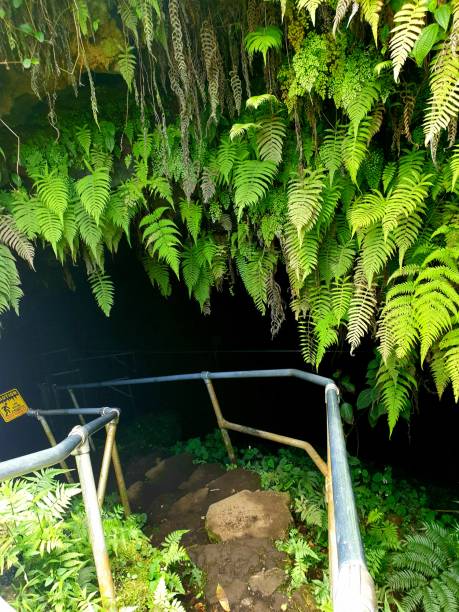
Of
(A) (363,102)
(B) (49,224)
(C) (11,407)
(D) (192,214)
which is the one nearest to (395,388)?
(A) (363,102)

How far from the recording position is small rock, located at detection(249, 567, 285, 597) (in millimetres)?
2230

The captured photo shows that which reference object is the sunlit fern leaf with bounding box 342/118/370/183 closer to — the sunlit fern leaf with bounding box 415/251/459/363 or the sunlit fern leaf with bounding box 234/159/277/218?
the sunlit fern leaf with bounding box 234/159/277/218

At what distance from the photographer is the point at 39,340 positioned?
785 centimetres

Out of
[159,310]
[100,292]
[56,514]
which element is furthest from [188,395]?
[56,514]

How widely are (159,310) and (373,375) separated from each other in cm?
552

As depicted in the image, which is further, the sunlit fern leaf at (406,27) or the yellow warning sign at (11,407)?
the yellow warning sign at (11,407)

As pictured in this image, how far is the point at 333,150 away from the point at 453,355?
1521 millimetres

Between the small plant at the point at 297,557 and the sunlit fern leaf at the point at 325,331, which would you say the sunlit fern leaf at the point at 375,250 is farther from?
the small plant at the point at 297,557

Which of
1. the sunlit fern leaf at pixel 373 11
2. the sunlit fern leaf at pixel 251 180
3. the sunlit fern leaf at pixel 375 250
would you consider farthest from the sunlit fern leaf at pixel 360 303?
the sunlit fern leaf at pixel 373 11

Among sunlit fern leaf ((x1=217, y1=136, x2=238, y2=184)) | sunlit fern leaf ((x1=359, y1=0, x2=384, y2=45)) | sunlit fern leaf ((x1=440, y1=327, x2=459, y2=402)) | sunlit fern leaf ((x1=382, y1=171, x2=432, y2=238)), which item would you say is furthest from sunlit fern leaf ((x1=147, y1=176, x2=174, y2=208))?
sunlit fern leaf ((x1=440, y1=327, x2=459, y2=402))

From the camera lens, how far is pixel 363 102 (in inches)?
97.9

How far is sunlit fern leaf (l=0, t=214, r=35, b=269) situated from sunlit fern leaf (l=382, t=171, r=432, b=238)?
8.40ft

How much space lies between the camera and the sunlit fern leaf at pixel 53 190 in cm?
Result: 317

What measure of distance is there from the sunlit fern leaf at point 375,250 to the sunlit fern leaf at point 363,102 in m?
0.72
